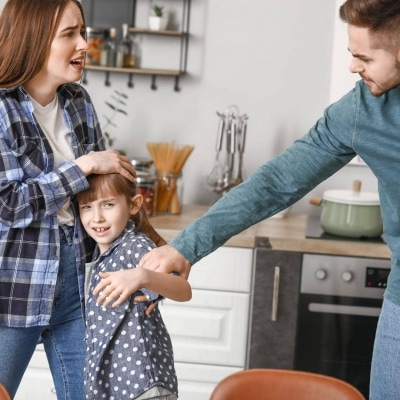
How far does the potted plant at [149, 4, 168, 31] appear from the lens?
3609 millimetres

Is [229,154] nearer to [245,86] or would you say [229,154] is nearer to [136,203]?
[245,86]

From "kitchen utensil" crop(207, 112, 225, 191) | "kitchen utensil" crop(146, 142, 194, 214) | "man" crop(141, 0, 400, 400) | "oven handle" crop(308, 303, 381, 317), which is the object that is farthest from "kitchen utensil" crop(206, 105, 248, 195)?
"man" crop(141, 0, 400, 400)

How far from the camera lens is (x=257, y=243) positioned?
10.5 ft

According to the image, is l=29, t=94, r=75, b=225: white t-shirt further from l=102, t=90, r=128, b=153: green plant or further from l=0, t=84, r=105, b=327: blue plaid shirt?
l=102, t=90, r=128, b=153: green plant

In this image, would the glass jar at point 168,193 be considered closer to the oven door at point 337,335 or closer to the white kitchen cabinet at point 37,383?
the oven door at point 337,335

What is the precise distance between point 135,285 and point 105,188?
1.54ft

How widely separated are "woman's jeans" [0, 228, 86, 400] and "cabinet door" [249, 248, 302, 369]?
3.63 ft

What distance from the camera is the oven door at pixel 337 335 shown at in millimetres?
3236

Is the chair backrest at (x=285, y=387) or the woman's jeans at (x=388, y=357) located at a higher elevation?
the woman's jeans at (x=388, y=357)

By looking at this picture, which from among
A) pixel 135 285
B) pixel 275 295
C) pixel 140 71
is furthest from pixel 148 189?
pixel 135 285

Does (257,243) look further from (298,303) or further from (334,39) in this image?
(334,39)

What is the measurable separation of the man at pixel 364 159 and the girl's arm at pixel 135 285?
0.04 m

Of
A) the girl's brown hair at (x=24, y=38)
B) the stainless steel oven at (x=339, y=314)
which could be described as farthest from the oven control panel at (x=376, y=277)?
the girl's brown hair at (x=24, y=38)

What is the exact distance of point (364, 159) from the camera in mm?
1930
